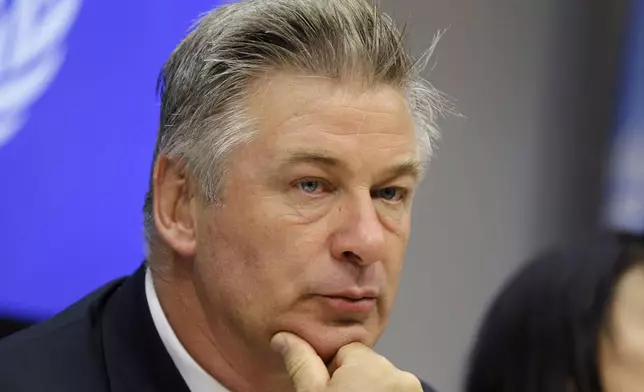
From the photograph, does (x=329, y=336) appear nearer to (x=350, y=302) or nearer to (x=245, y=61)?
(x=350, y=302)

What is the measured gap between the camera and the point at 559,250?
2049 millimetres

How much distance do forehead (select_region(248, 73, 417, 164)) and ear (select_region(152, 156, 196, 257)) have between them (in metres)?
0.17

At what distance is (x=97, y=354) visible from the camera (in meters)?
1.66

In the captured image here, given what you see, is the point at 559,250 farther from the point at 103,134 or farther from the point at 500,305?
the point at 103,134

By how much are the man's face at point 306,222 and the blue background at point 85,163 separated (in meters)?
0.65

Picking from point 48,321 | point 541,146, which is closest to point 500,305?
point 48,321

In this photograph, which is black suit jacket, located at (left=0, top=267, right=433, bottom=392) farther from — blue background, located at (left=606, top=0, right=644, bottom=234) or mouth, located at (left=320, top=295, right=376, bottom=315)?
blue background, located at (left=606, top=0, right=644, bottom=234)

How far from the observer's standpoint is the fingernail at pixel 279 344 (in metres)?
1.50

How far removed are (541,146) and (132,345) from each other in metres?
2.03

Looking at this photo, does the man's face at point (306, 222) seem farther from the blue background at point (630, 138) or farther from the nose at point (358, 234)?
the blue background at point (630, 138)

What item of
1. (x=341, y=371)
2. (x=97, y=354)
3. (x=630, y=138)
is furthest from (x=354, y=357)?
(x=630, y=138)

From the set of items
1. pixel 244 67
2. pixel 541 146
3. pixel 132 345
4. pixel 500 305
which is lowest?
pixel 132 345

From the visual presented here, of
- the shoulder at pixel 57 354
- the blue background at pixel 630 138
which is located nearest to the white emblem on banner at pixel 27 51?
the shoulder at pixel 57 354

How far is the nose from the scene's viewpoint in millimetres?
1491
